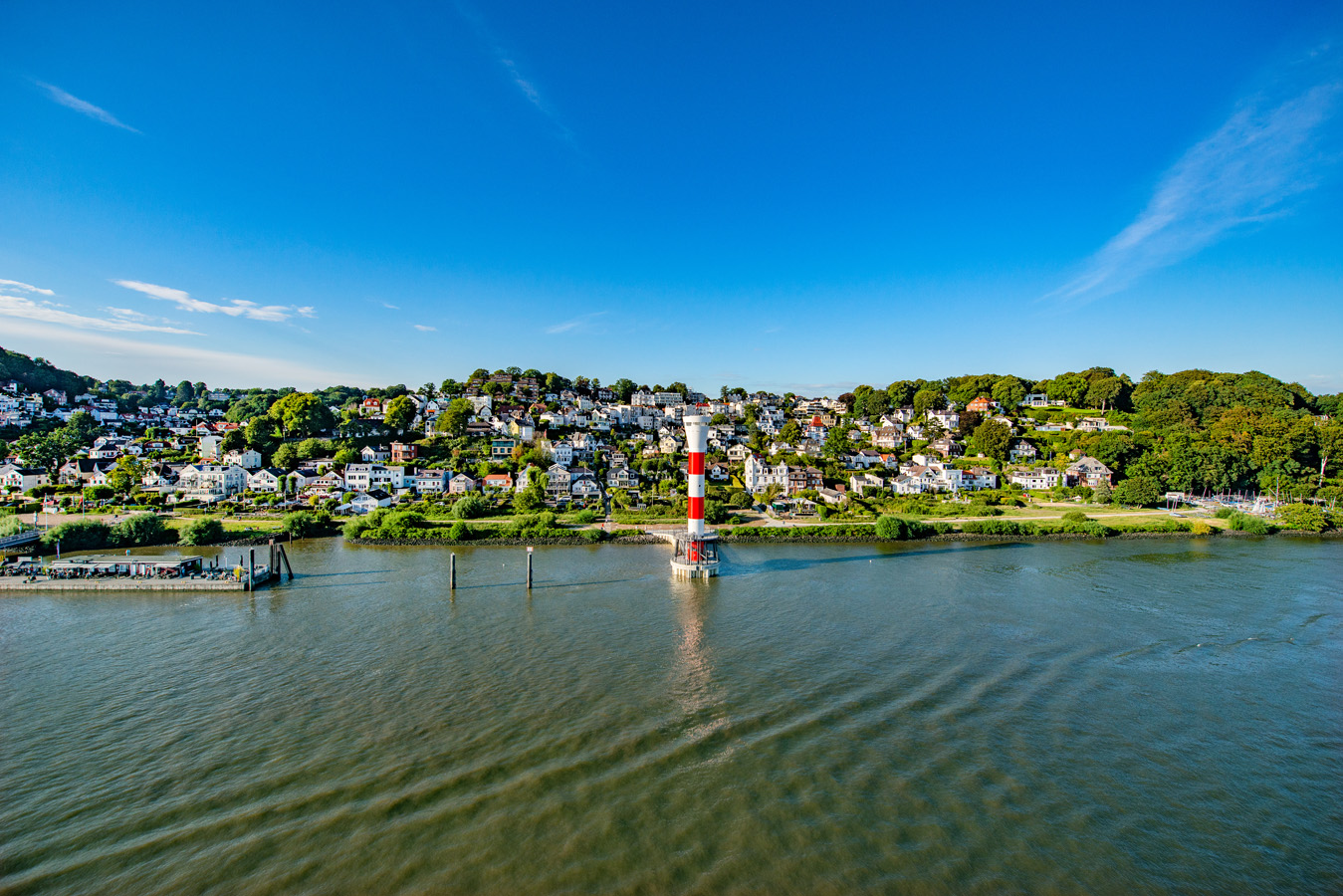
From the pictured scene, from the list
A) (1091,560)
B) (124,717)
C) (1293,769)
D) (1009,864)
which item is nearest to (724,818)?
(1009,864)

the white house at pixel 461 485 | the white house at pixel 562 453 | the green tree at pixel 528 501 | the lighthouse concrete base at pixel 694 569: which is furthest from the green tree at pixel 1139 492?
the white house at pixel 461 485

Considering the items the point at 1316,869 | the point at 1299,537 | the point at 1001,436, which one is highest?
the point at 1001,436

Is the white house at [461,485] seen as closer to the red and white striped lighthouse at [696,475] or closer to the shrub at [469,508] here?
the shrub at [469,508]

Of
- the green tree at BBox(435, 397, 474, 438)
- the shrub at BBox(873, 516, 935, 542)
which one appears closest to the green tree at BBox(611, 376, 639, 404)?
the green tree at BBox(435, 397, 474, 438)

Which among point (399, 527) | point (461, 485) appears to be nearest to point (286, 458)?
point (461, 485)

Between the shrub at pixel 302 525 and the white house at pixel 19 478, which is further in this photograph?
the white house at pixel 19 478

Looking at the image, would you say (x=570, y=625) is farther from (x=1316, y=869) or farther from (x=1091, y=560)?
(x=1091, y=560)

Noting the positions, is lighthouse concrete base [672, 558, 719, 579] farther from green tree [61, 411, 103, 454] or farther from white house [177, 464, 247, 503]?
green tree [61, 411, 103, 454]
